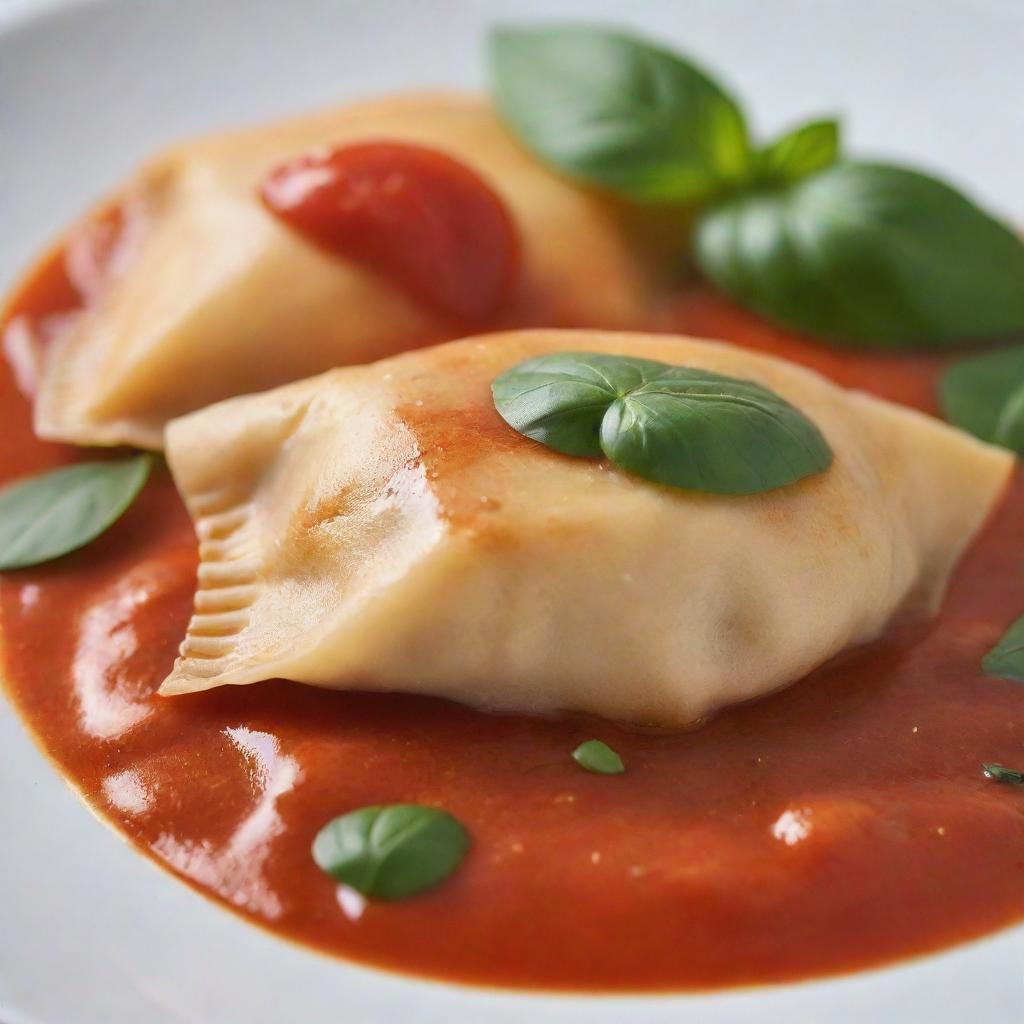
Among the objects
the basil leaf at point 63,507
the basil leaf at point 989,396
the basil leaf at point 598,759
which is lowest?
the basil leaf at point 989,396

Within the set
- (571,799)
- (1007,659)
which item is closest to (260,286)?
(571,799)

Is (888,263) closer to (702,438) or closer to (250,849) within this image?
(702,438)

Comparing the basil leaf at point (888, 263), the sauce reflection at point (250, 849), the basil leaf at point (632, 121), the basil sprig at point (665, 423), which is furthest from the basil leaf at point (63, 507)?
the basil leaf at point (888, 263)

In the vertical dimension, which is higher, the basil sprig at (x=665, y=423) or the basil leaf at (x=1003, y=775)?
the basil sprig at (x=665, y=423)

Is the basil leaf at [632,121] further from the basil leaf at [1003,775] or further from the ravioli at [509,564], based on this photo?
the basil leaf at [1003,775]

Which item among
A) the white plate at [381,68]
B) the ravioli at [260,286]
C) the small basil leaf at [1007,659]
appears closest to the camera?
the small basil leaf at [1007,659]

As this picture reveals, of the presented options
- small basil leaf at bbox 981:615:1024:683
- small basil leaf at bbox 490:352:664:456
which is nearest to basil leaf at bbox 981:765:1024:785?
small basil leaf at bbox 981:615:1024:683

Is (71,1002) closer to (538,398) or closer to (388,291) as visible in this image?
(538,398)
